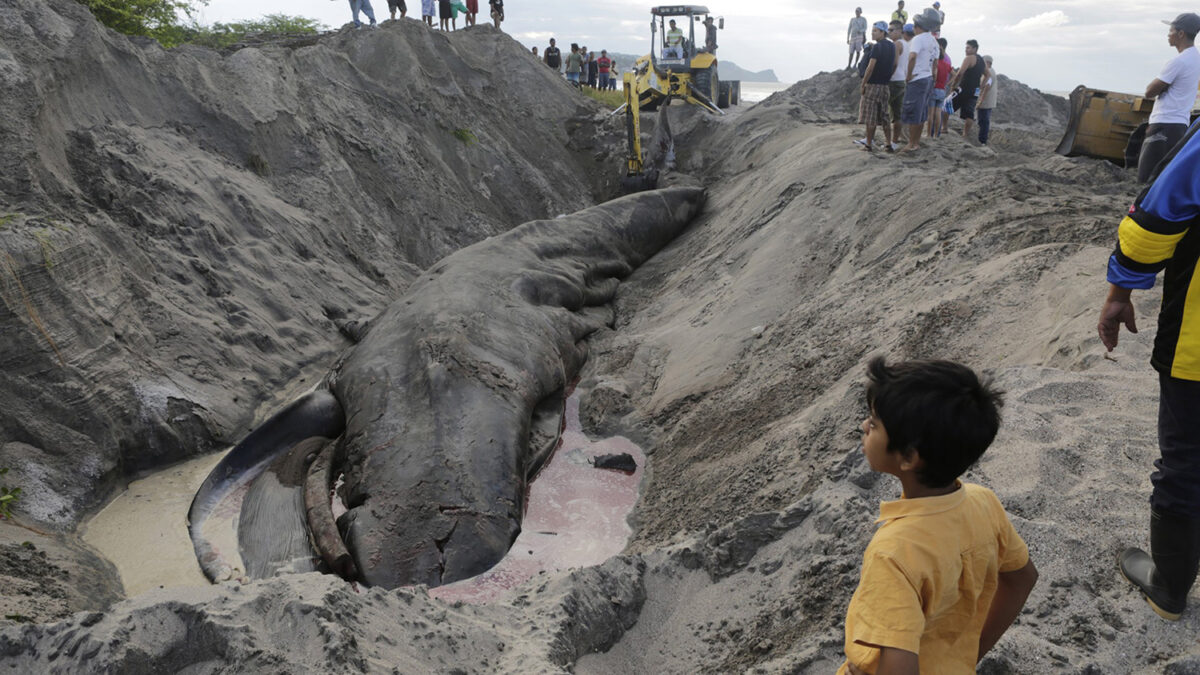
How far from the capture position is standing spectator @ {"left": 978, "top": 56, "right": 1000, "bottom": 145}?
12.0 meters

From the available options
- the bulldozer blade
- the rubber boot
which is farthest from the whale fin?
the bulldozer blade

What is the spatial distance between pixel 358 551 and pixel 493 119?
11163 mm

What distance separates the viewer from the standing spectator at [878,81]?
9.26 metres

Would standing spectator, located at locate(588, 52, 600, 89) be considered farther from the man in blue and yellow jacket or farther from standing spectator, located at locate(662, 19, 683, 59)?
the man in blue and yellow jacket

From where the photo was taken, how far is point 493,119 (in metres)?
14.7

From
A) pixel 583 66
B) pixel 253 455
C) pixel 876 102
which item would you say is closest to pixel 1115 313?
pixel 253 455

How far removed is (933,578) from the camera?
180cm

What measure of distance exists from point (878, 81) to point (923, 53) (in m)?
0.54

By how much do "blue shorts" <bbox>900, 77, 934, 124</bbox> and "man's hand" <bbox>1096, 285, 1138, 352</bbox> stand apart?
6.95 m

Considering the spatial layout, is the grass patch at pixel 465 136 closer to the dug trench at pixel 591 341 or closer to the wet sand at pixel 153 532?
the dug trench at pixel 591 341

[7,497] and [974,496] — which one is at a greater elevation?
[974,496]


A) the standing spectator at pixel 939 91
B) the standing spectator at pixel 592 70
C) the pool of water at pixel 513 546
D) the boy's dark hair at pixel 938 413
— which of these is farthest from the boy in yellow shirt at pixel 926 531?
the standing spectator at pixel 592 70

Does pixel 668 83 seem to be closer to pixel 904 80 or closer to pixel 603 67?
pixel 904 80

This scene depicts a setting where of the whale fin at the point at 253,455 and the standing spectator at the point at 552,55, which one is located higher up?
the standing spectator at the point at 552,55
